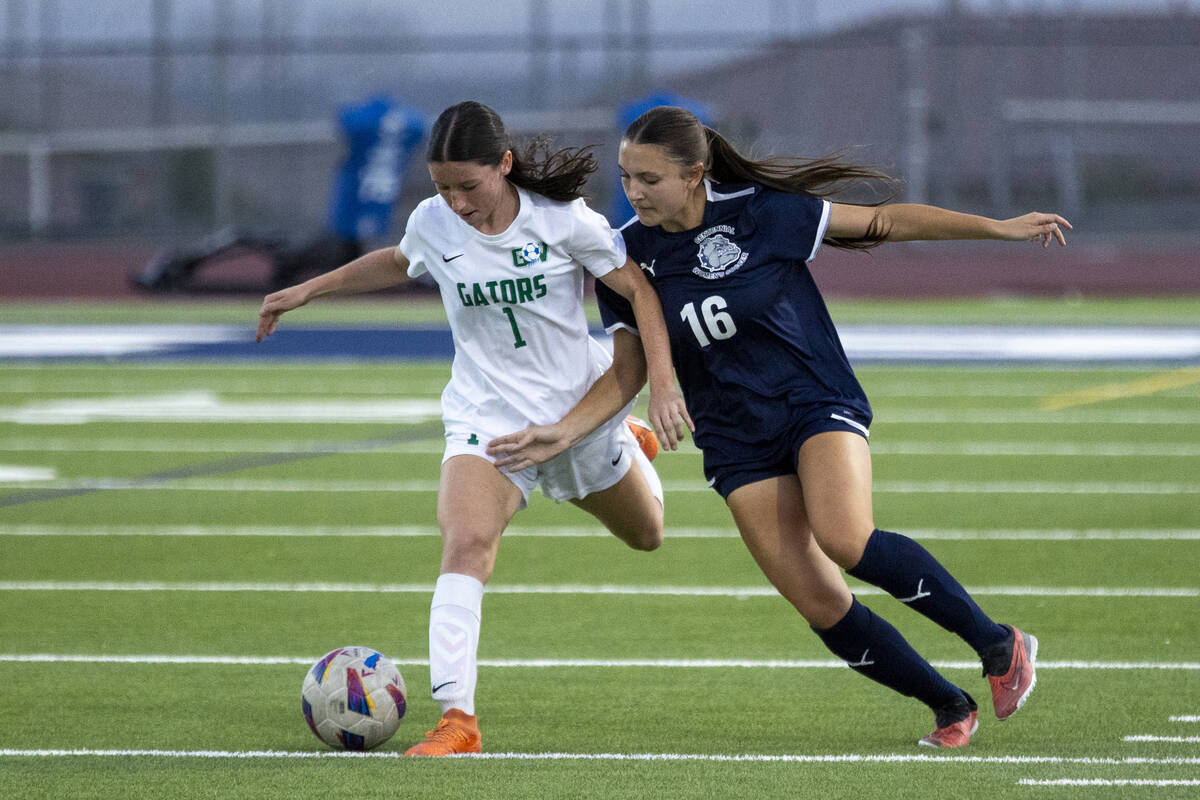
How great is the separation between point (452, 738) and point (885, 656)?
1.31m

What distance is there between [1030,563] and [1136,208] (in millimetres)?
26372

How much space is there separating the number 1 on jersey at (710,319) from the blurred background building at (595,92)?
28741 millimetres

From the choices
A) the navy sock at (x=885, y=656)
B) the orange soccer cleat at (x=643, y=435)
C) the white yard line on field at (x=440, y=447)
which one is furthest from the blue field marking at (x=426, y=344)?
the navy sock at (x=885, y=656)

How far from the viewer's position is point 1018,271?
2986 cm

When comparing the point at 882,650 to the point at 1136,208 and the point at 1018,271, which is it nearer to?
the point at 1018,271

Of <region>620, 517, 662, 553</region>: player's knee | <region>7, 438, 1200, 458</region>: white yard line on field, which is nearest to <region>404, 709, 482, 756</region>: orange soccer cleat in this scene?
<region>620, 517, 662, 553</region>: player's knee

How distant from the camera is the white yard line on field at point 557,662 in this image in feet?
20.2

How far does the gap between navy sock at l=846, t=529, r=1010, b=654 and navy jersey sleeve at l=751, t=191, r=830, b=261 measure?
91 centimetres

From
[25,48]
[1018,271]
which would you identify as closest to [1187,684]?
[1018,271]

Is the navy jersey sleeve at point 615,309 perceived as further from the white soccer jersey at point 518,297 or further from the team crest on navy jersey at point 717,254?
the team crest on navy jersey at point 717,254

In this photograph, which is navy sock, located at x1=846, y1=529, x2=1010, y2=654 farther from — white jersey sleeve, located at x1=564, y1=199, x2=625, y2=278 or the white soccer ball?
the white soccer ball

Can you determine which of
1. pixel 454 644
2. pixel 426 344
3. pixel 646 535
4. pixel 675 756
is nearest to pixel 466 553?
pixel 454 644

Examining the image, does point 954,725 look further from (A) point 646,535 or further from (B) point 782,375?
(A) point 646,535

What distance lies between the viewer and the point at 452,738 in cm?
484
